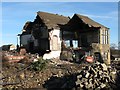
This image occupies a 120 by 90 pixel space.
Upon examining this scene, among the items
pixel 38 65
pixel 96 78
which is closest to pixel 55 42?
pixel 38 65

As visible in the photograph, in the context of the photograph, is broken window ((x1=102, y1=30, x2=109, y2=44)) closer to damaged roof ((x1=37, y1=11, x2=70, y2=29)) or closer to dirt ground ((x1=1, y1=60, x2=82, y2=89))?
damaged roof ((x1=37, y1=11, x2=70, y2=29))

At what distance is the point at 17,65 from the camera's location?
33031 mm

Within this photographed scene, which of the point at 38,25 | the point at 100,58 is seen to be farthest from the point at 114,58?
the point at 38,25

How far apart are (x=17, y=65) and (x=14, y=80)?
14.5 ft

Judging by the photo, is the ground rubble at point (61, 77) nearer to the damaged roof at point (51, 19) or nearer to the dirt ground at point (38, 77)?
the dirt ground at point (38, 77)

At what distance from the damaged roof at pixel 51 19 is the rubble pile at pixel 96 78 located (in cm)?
1471

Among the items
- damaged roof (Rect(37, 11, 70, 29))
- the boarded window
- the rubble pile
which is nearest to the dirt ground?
the rubble pile

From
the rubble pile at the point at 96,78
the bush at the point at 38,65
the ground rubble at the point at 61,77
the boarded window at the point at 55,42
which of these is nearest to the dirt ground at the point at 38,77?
the ground rubble at the point at 61,77

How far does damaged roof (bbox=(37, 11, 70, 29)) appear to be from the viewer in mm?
42763

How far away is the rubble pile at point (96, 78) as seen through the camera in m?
26.9

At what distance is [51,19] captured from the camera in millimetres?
44375

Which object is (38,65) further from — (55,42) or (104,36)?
(104,36)

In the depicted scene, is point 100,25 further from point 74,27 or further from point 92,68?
point 92,68

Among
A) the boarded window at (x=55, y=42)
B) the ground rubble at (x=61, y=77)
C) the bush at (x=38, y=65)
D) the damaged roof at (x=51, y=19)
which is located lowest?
the ground rubble at (x=61, y=77)
